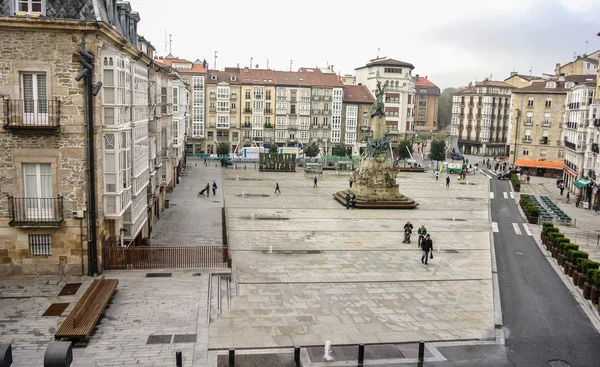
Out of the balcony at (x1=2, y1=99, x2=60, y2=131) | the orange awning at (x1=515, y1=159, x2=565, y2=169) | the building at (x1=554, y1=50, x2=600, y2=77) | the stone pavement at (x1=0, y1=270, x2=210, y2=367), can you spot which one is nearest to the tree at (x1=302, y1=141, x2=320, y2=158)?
the orange awning at (x1=515, y1=159, x2=565, y2=169)

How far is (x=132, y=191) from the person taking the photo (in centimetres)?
2088

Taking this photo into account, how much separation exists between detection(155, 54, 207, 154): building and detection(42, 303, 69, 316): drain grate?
66.7 m

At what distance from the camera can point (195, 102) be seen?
269 ft

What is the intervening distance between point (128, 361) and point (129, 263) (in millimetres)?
6954

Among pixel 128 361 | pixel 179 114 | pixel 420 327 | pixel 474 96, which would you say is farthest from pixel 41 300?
pixel 474 96

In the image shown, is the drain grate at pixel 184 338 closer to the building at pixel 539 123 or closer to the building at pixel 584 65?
the building at pixel 539 123

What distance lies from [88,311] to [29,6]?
10.0 metres

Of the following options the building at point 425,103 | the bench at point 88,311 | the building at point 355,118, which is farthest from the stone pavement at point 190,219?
the building at point 425,103

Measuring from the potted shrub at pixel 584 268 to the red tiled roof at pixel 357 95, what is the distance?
2740 inches

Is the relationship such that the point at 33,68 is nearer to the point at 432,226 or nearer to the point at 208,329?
the point at 208,329

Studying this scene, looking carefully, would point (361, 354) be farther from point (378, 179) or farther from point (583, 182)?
point (583, 182)

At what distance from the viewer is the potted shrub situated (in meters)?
20.1

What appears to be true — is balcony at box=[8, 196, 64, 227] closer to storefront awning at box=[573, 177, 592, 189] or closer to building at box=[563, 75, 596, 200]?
building at box=[563, 75, 596, 200]

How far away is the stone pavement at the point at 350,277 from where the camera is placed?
50.5 feet
